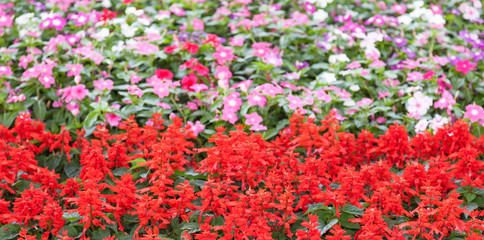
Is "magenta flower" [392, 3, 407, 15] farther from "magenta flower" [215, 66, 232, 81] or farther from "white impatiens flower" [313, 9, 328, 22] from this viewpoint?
"magenta flower" [215, 66, 232, 81]

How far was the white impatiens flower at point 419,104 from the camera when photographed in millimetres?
3279

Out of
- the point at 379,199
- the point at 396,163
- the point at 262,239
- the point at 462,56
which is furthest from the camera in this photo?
the point at 462,56

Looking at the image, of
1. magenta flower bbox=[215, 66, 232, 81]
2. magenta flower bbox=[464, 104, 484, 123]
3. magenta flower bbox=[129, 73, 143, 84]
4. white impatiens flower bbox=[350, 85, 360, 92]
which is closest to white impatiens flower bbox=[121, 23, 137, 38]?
magenta flower bbox=[129, 73, 143, 84]

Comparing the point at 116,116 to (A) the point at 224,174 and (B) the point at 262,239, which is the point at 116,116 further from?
(B) the point at 262,239

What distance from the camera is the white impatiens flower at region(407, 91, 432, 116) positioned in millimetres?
3279

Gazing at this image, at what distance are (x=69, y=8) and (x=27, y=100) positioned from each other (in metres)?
1.54

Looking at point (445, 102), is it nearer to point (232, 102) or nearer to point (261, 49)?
point (261, 49)

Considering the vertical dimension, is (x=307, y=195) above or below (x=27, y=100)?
above

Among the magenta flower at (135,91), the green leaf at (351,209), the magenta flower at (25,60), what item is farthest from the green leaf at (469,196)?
the magenta flower at (25,60)

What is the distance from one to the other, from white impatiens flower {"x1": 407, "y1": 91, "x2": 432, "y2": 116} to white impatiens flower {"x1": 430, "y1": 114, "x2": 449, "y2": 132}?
0.26 ft

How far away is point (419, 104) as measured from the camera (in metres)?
3.31

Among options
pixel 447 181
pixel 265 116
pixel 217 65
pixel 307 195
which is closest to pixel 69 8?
pixel 217 65

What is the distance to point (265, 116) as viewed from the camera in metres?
3.28

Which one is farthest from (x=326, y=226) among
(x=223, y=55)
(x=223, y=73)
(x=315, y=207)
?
(x=223, y=55)
